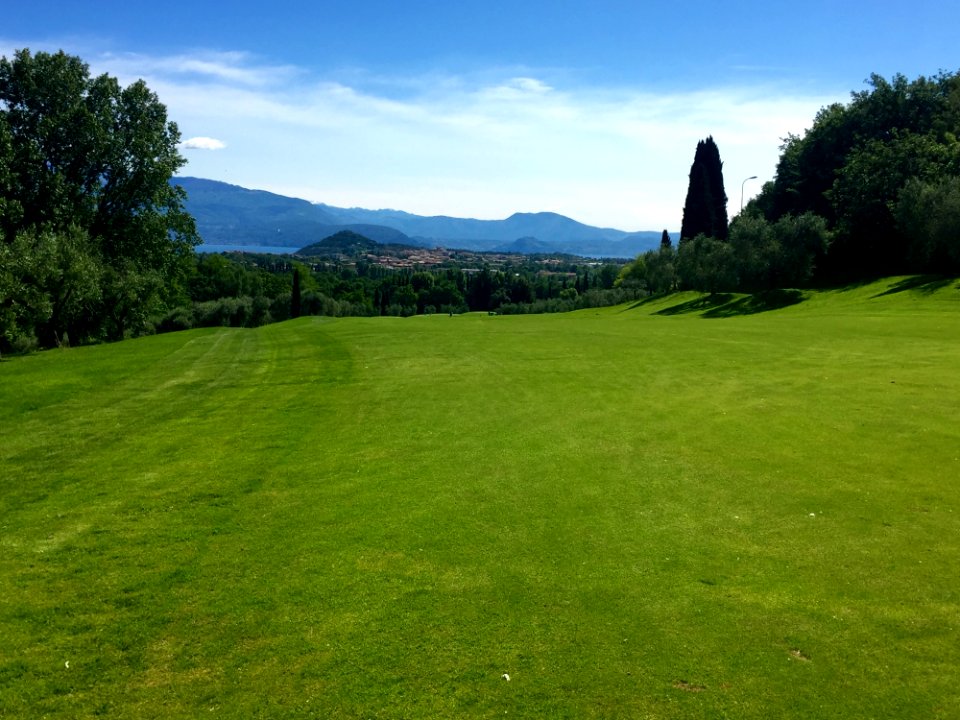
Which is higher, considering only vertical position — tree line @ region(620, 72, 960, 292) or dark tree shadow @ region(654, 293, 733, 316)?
tree line @ region(620, 72, 960, 292)

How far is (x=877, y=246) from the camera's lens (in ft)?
237

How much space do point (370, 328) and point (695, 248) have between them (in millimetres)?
48197

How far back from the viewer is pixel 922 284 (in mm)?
51094

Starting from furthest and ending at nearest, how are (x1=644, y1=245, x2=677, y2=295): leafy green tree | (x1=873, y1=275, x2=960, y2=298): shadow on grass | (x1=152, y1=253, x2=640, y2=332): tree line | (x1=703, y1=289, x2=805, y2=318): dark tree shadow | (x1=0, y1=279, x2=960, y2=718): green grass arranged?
(x1=152, y1=253, x2=640, y2=332): tree line < (x1=644, y1=245, x2=677, y2=295): leafy green tree < (x1=703, y1=289, x2=805, y2=318): dark tree shadow < (x1=873, y1=275, x2=960, y2=298): shadow on grass < (x1=0, y1=279, x2=960, y2=718): green grass

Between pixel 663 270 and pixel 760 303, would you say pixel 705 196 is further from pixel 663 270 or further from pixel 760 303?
pixel 760 303

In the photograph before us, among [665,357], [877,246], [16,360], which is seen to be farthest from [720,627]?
[877,246]

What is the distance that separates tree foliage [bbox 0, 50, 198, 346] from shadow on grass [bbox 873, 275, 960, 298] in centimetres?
5633

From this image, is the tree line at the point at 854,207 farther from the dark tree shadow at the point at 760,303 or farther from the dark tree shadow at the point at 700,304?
the dark tree shadow at the point at 760,303

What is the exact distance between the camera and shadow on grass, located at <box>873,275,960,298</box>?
48.2 metres

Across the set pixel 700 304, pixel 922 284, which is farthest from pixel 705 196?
pixel 922 284

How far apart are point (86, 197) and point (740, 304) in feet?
174

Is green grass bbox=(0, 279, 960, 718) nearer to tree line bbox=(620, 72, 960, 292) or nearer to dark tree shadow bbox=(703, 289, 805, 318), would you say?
dark tree shadow bbox=(703, 289, 805, 318)

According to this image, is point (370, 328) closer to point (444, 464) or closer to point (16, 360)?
point (16, 360)

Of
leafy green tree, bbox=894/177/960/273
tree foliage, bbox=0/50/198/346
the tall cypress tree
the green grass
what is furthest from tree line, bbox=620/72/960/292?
tree foliage, bbox=0/50/198/346
